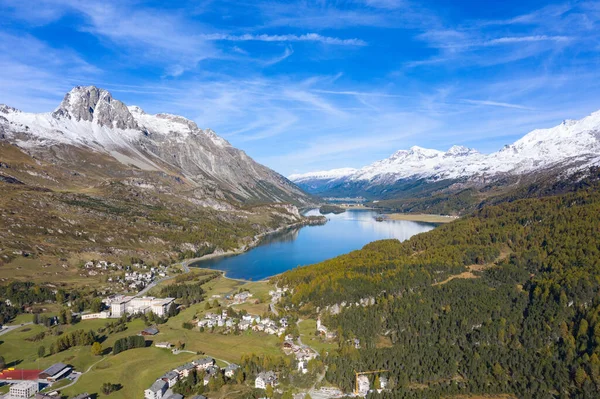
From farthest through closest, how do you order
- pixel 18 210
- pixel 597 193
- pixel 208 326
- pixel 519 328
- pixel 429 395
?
pixel 18 210
pixel 597 193
pixel 208 326
pixel 519 328
pixel 429 395

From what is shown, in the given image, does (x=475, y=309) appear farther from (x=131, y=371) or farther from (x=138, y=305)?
(x=138, y=305)

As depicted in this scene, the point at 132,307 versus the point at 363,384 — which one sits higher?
the point at 132,307

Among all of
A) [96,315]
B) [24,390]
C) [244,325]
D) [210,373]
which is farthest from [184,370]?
[96,315]

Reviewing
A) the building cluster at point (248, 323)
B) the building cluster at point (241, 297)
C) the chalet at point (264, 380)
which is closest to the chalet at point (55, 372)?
the building cluster at point (248, 323)

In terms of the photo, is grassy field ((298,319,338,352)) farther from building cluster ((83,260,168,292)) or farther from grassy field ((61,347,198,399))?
building cluster ((83,260,168,292))

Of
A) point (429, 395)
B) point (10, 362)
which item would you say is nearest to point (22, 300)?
point (10, 362)

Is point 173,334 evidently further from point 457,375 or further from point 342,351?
point 457,375

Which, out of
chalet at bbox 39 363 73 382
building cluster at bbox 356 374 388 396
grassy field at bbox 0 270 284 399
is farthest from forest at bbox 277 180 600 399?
chalet at bbox 39 363 73 382
